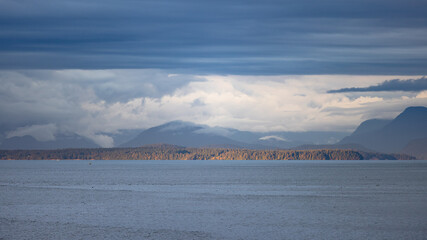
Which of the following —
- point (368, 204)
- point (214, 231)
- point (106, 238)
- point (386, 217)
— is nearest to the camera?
point (106, 238)

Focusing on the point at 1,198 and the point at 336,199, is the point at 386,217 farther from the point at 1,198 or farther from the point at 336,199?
the point at 1,198

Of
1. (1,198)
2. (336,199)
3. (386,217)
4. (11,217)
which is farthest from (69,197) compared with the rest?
(386,217)

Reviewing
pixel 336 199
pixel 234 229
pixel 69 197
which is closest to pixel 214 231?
pixel 234 229

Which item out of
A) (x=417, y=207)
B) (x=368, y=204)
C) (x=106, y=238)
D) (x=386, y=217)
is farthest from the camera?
(x=368, y=204)

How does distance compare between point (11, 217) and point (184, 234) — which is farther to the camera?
point (11, 217)

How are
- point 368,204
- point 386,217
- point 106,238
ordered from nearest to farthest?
point 106,238 → point 386,217 → point 368,204

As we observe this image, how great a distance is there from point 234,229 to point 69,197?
52.4 metres

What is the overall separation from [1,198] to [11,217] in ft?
106

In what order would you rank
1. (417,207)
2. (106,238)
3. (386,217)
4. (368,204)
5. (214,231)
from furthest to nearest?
(368,204) < (417,207) < (386,217) < (214,231) < (106,238)

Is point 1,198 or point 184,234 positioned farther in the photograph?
point 1,198

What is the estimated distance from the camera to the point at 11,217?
73.4 m

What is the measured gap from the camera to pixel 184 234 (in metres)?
58.4

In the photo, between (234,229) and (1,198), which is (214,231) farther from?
(1,198)

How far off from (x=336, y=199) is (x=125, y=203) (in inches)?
1472
